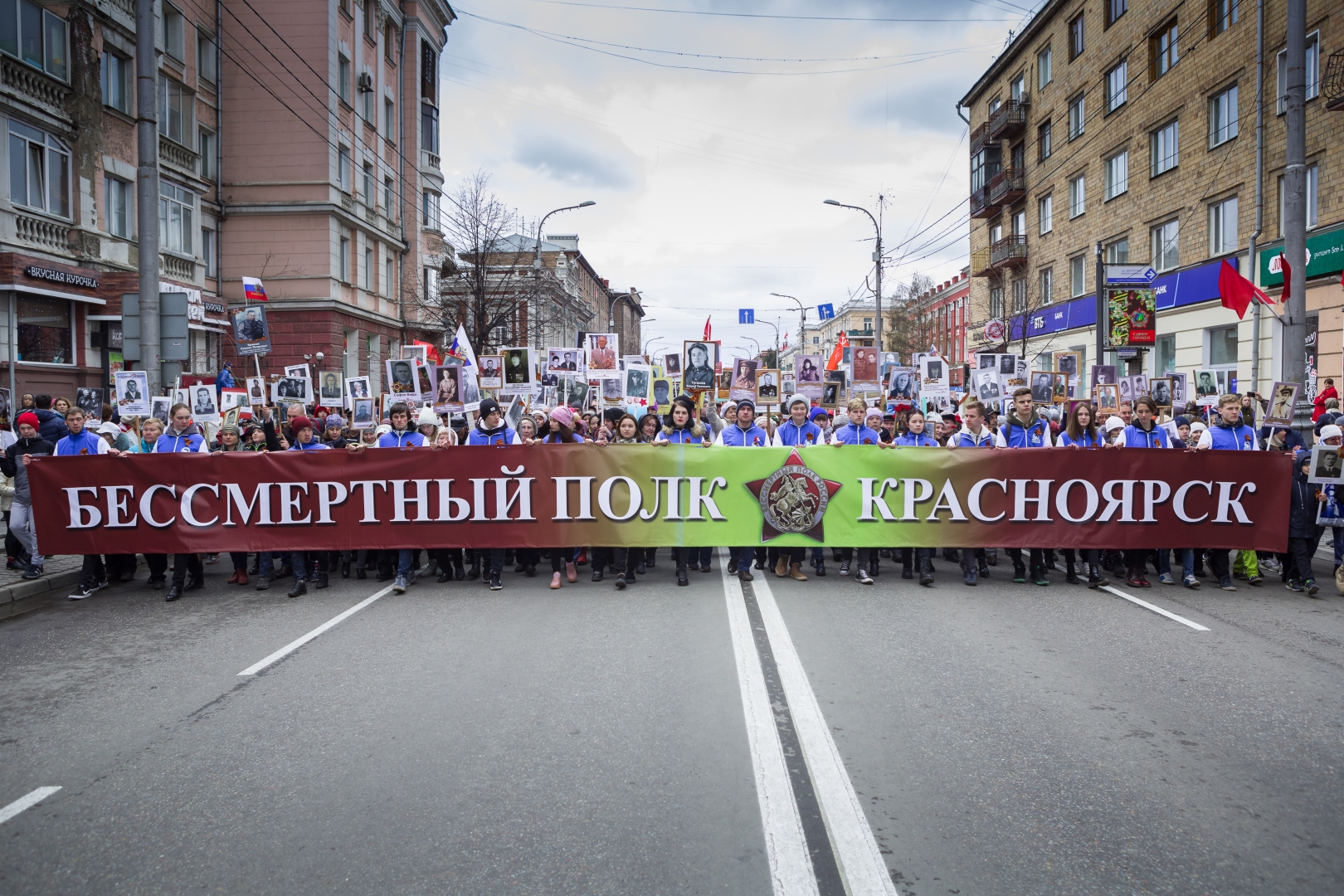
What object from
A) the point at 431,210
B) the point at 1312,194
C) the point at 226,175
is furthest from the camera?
the point at 431,210

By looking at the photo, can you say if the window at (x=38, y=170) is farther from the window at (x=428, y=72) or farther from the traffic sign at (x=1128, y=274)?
the traffic sign at (x=1128, y=274)

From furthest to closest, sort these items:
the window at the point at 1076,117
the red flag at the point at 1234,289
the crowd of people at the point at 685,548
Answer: the window at the point at 1076,117 < the red flag at the point at 1234,289 < the crowd of people at the point at 685,548

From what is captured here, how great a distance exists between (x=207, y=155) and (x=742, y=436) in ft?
96.0

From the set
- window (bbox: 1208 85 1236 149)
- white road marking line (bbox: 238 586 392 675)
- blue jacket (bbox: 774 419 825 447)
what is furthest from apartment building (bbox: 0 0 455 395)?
window (bbox: 1208 85 1236 149)

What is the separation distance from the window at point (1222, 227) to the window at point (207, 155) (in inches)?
1265

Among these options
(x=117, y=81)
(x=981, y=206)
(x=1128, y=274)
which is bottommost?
(x=1128, y=274)

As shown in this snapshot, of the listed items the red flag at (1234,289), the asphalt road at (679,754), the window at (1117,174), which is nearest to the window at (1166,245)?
the window at (1117,174)

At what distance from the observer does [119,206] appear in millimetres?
24578

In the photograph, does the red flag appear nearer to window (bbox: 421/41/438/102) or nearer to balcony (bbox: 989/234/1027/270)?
balcony (bbox: 989/234/1027/270)

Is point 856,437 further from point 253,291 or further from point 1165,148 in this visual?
point 1165,148

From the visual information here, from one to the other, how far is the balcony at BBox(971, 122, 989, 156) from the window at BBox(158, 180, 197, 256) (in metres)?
32.6

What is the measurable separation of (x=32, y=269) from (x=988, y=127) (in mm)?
37086

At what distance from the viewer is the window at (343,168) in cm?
3444

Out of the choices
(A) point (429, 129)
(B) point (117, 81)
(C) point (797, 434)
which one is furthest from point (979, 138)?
(C) point (797, 434)
